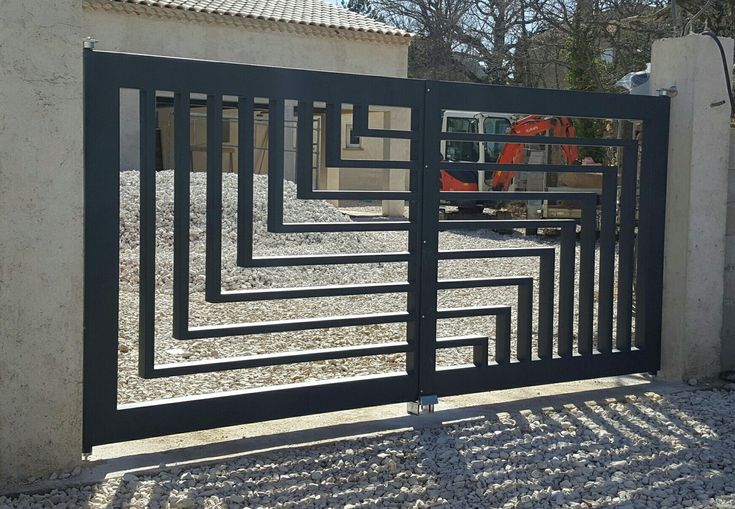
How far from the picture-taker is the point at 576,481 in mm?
4273

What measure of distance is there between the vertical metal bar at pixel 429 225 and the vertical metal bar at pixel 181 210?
132 cm

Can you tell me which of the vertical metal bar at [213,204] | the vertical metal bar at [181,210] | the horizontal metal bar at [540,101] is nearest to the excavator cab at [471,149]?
the horizontal metal bar at [540,101]

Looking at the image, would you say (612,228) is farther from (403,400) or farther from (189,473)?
(189,473)

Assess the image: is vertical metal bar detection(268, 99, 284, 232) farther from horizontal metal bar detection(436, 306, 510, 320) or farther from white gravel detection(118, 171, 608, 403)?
white gravel detection(118, 171, 608, 403)

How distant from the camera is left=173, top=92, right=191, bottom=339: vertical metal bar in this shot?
441cm

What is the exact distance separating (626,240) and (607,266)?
0.80 ft

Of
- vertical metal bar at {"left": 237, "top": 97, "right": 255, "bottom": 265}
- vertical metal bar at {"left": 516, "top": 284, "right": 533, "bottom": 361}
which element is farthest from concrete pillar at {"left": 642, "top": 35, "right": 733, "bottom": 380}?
vertical metal bar at {"left": 237, "top": 97, "right": 255, "bottom": 265}

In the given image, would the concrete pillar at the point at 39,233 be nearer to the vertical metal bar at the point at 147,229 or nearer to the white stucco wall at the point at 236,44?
the vertical metal bar at the point at 147,229

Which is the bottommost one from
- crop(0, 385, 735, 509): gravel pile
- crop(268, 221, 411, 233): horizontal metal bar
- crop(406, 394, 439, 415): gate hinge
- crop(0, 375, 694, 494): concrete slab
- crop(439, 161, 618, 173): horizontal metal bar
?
crop(0, 385, 735, 509): gravel pile

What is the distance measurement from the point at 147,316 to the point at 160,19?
18238mm

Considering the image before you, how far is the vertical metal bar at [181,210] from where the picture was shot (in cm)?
441

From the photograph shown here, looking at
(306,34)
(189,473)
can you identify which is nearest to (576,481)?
(189,473)

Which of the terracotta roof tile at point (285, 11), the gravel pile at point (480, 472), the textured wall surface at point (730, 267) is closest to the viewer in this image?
the gravel pile at point (480, 472)

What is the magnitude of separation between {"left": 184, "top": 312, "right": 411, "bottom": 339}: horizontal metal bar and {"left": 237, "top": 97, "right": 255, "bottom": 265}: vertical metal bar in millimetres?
332
